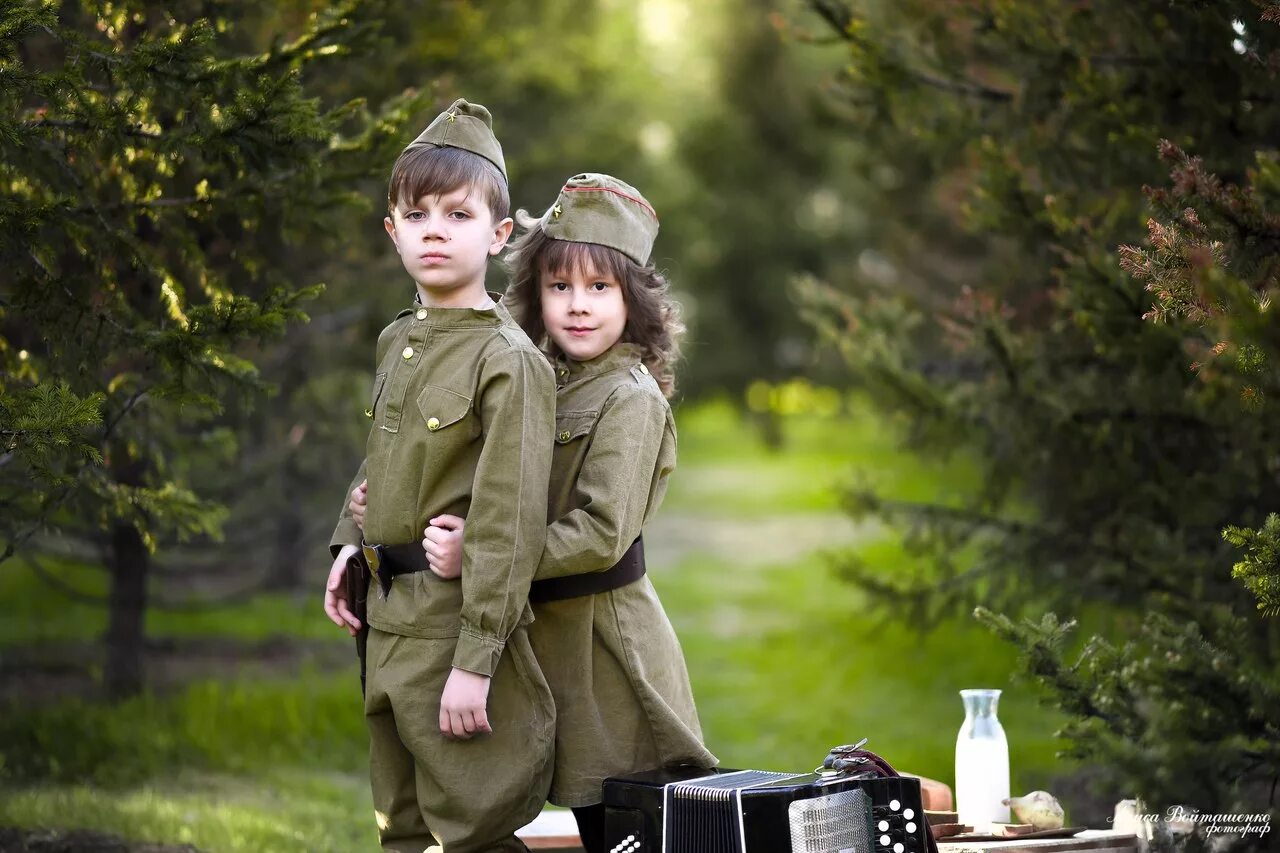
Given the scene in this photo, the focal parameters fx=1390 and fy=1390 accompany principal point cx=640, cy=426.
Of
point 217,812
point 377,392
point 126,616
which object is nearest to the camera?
point 377,392

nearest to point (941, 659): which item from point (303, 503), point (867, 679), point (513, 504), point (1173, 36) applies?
point (867, 679)

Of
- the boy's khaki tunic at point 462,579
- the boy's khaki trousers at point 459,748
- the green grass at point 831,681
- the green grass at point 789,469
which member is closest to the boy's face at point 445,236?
the boy's khaki tunic at point 462,579

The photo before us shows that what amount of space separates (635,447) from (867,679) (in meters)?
6.53

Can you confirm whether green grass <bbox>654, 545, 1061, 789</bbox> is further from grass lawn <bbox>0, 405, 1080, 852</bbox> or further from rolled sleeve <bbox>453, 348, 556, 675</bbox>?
rolled sleeve <bbox>453, 348, 556, 675</bbox>

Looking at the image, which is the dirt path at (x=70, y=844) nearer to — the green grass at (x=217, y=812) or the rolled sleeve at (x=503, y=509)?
the green grass at (x=217, y=812)

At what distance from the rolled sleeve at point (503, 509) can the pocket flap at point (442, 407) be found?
0.18 feet

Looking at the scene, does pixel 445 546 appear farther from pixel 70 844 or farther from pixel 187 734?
pixel 187 734

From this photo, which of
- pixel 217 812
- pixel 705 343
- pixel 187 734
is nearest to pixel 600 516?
pixel 217 812

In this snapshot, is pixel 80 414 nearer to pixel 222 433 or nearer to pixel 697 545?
pixel 222 433

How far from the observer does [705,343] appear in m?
6.90

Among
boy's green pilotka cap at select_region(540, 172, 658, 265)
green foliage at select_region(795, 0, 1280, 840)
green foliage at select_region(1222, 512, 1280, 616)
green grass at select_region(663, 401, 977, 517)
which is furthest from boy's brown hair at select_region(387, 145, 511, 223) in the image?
green grass at select_region(663, 401, 977, 517)

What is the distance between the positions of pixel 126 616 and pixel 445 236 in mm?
5278

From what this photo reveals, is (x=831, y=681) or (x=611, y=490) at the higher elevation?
(x=611, y=490)

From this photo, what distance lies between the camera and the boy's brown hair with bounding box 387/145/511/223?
3.55 m
